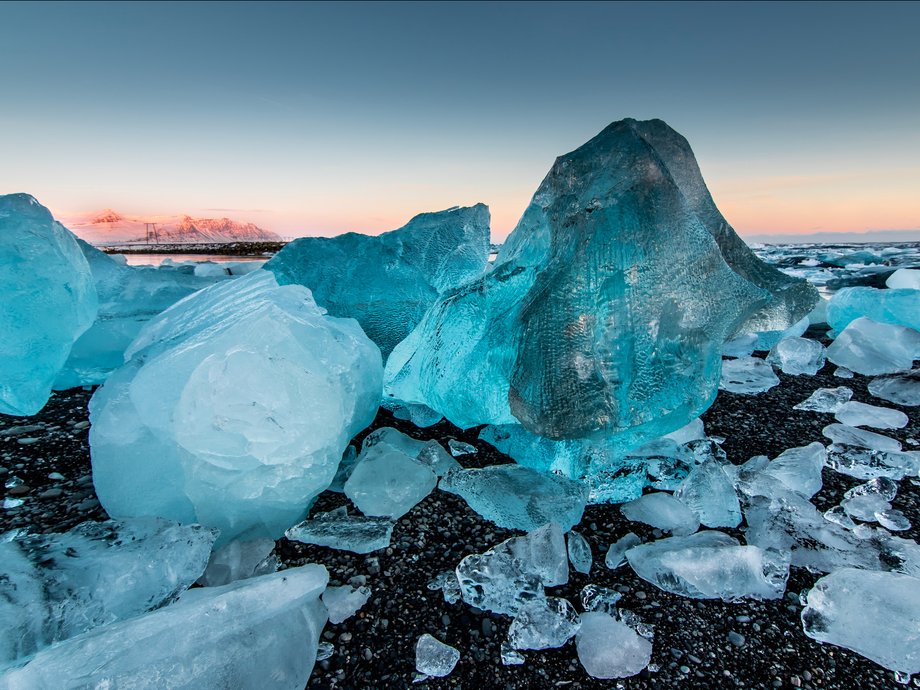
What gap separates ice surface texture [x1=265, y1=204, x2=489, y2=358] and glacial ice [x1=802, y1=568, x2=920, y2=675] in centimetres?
208

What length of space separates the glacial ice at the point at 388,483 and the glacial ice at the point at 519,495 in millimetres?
93

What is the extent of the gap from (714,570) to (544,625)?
0.46 meters

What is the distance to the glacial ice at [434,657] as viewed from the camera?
92 centimetres

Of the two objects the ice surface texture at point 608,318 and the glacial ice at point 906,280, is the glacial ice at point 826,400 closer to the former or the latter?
the ice surface texture at point 608,318

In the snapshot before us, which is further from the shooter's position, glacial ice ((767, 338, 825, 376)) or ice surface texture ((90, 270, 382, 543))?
glacial ice ((767, 338, 825, 376))

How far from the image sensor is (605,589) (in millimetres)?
1104

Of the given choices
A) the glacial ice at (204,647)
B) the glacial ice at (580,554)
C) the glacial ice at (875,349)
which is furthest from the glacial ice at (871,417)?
the glacial ice at (204,647)

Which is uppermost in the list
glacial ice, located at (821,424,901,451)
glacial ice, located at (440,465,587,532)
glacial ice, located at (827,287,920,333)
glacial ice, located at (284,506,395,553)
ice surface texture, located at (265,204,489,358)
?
ice surface texture, located at (265,204,489,358)

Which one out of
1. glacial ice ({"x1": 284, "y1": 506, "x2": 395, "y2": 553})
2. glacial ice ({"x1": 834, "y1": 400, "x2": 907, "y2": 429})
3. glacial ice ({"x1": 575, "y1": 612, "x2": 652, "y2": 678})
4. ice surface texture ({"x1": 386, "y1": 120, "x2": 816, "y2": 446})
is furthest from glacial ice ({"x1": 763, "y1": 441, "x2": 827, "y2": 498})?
glacial ice ({"x1": 284, "y1": 506, "x2": 395, "y2": 553})

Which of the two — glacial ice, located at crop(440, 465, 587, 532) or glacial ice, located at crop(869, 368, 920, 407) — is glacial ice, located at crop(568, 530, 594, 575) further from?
glacial ice, located at crop(869, 368, 920, 407)

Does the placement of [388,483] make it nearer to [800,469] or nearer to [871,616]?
[871,616]

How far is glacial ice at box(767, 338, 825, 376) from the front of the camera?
2.81 metres

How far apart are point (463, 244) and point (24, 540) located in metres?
2.35

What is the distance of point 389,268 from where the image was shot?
9.09ft
